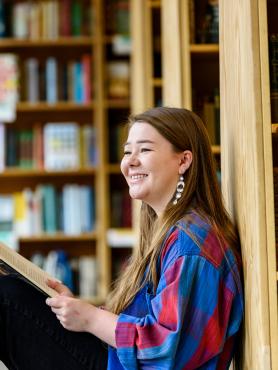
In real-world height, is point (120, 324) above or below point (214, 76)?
below

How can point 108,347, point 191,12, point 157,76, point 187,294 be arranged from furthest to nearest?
point 157,76
point 191,12
point 108,347
point 187,294

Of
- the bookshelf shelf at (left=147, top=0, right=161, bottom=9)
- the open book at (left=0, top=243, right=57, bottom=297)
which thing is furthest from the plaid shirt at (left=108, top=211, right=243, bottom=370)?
the bookshelf shelf at (left=147, top=0, right=161, bottom=9)

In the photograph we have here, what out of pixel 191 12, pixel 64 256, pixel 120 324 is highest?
pixel 191 12

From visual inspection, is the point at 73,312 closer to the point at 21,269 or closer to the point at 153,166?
the point at 21,269

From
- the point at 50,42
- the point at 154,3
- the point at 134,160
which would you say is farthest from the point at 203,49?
→ the point at 50,42

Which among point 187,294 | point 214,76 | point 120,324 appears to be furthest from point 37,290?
point 214,76

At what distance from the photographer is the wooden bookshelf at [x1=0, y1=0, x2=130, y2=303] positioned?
4.59 metres

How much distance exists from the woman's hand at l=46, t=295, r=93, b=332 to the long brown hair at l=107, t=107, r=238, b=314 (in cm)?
10

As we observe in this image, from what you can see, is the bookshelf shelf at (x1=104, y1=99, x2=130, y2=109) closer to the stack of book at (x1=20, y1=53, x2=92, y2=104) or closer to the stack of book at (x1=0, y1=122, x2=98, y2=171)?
the stack of book at (x1=20, y1=53, x2=92, y2=104)

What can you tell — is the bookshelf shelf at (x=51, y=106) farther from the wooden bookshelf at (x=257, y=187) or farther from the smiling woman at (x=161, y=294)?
the wooden bookshelf at (x=257, y=187)

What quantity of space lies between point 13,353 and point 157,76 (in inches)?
78.8

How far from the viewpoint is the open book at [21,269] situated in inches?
69.9

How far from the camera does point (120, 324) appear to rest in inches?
63.1

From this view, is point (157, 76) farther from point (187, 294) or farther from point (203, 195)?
point (187, 294)
